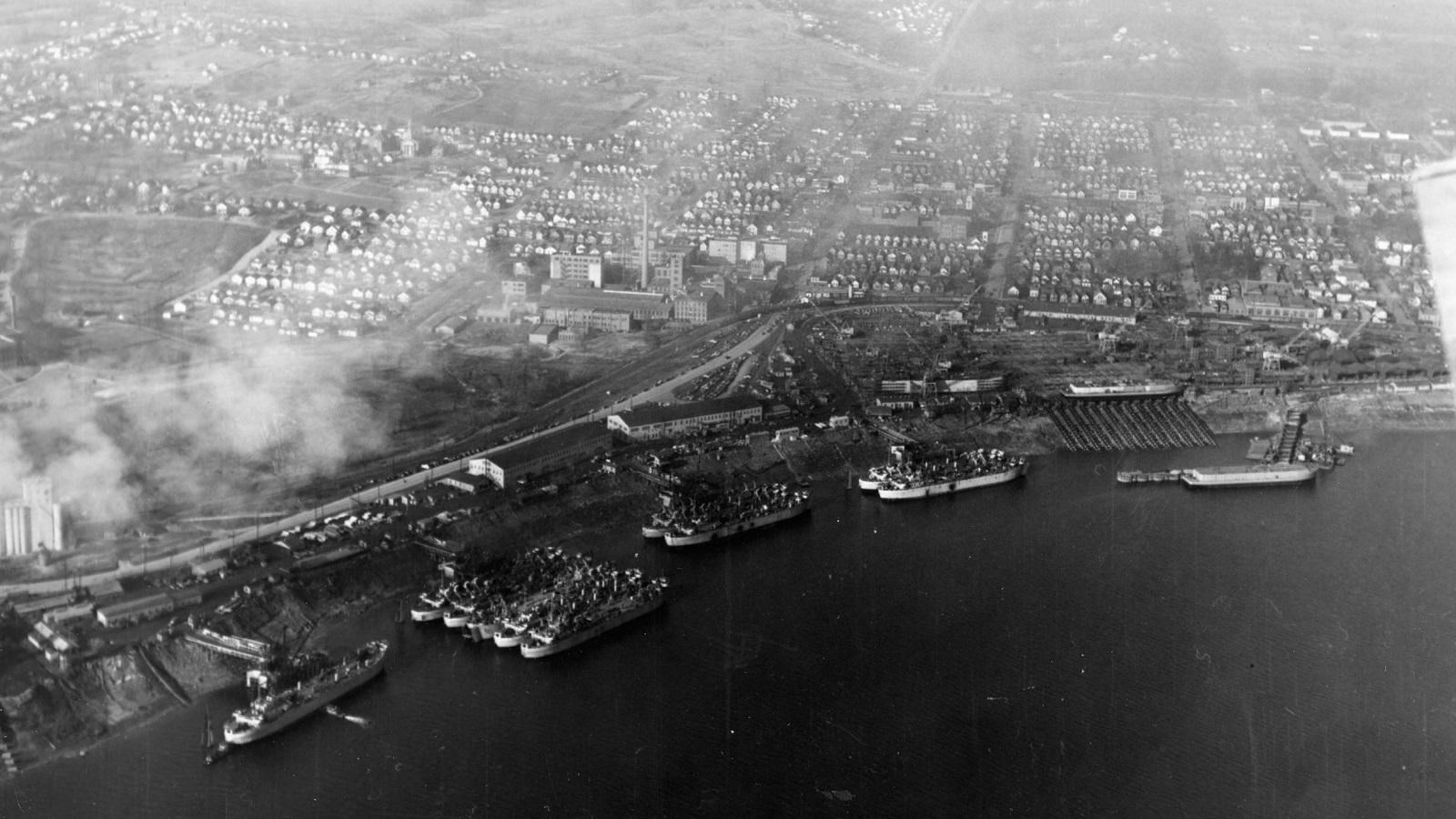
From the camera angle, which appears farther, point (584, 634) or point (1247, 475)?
point (1247, 475)

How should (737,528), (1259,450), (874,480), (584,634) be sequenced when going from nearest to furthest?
(584,634), (737,528), (874,480), (1259,450)

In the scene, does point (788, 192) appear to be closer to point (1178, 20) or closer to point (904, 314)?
point (904, 314)

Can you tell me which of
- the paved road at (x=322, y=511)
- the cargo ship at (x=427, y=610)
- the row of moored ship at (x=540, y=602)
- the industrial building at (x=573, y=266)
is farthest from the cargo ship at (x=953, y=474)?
the industrial building at (x=573, y=266)

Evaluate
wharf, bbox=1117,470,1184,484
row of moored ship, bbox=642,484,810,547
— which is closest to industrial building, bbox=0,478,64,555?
row of moored ship, bbox=642,484,810,547

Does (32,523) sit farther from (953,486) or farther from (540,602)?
(953,486)

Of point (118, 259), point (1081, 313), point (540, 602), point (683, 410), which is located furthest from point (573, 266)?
point (540, 602)

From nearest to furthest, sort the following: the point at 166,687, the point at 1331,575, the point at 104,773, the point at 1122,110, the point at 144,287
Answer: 1. the point at 104,773
2. the point at 166,687
3. the point at 1331,575
4. the point at 144,287
5. the point at 1122,110

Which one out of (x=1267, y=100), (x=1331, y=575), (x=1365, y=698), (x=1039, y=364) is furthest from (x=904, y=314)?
(x=1267, y=100)
